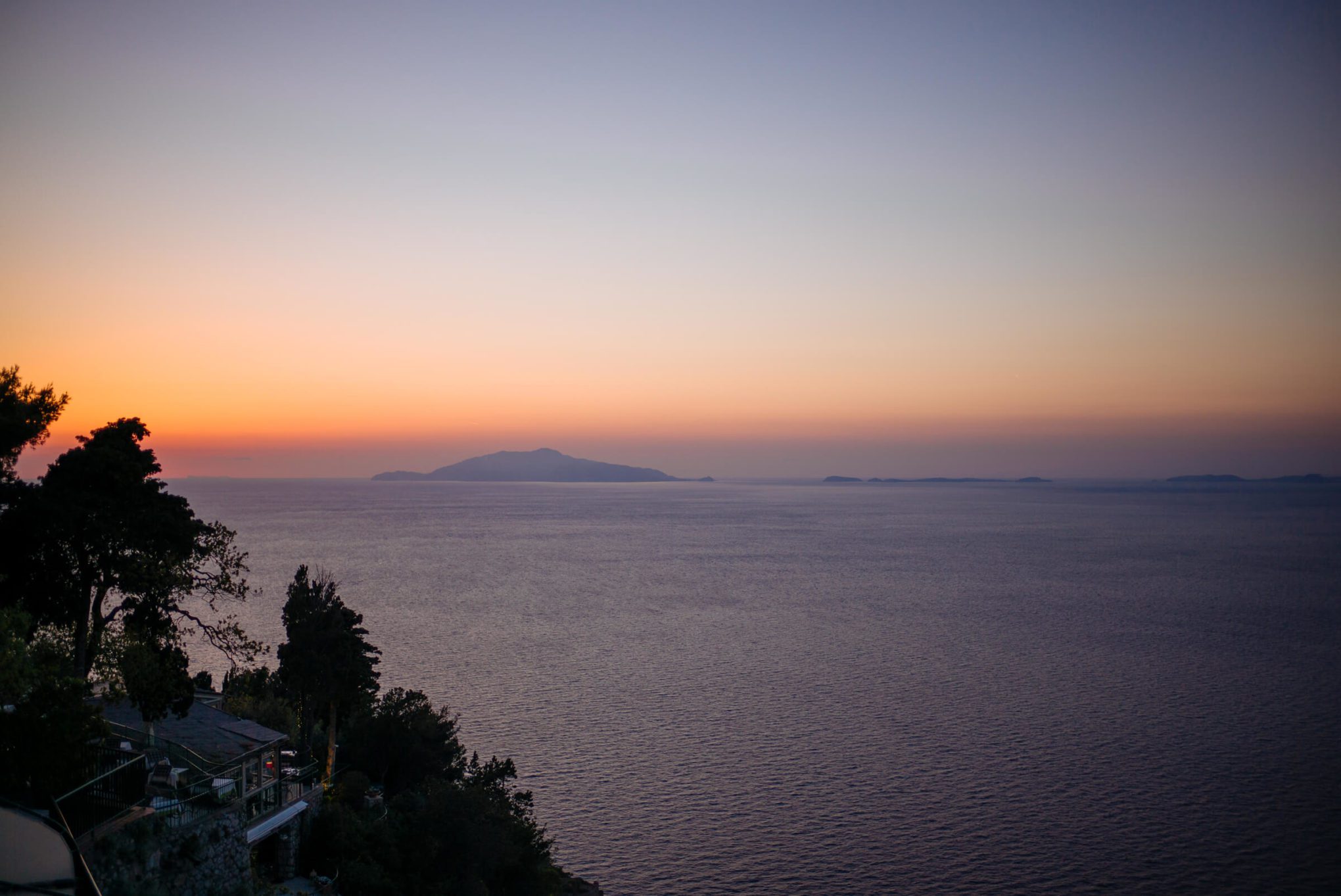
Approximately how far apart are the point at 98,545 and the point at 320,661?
857 centimetres

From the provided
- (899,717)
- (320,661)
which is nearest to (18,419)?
(320,661)

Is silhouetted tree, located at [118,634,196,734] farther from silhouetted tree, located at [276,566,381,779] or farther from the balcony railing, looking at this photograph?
silhouetted tree, located at [276,566,381,779]

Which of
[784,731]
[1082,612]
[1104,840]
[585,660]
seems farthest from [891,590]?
[1104,840]

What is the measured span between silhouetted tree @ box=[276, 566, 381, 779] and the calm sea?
9583 millimetres

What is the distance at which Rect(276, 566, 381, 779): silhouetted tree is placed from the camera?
28.8 metres

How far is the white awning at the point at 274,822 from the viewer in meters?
19.1

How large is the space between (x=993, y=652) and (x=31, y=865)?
60.2 metres

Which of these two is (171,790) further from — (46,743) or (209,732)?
(46,743)

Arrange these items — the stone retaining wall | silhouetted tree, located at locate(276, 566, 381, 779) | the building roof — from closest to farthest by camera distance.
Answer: the stone retaining wall < the building roof < silhouetted tree, located at locate(276, 566, 381, 779)

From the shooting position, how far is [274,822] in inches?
784

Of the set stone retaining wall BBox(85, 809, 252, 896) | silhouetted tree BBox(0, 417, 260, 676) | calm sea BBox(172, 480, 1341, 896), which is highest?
silhouetted tree BBox(0, 417, 260, 676)

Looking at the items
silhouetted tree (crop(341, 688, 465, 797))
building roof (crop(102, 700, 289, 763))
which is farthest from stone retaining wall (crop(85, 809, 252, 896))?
silhouetted tree (crop(341, 688, 465, 797))

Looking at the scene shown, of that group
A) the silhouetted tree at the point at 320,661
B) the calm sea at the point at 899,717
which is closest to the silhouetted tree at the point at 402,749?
the silhouetted tree at the point at 320,661

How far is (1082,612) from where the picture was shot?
74.5 m
